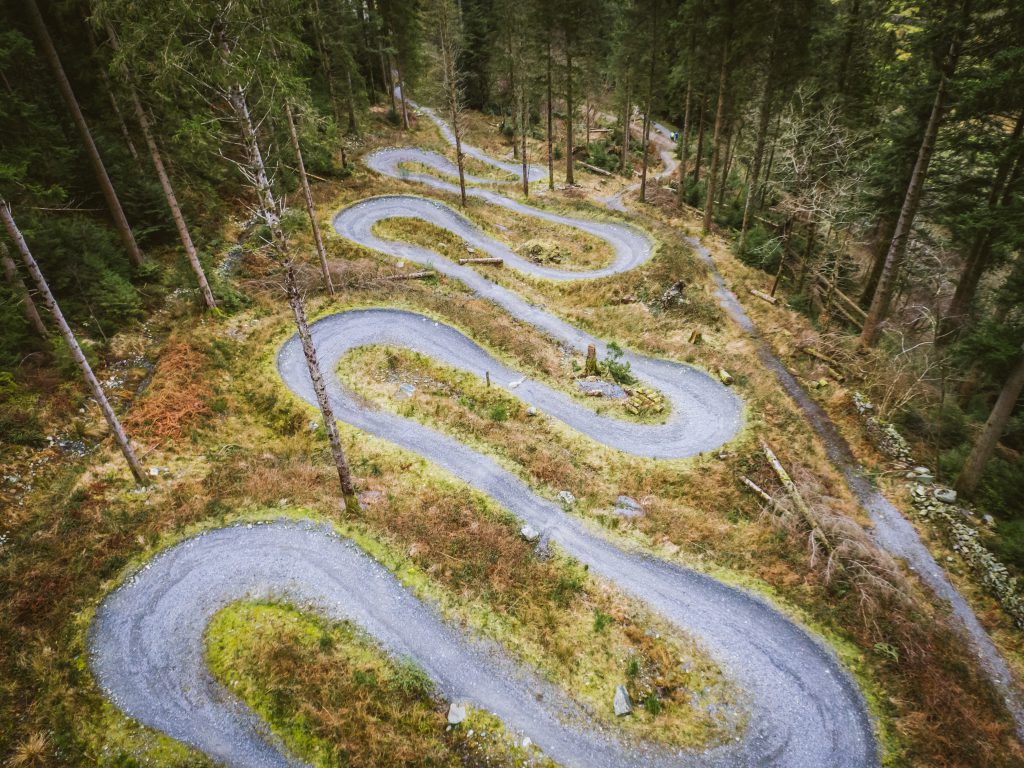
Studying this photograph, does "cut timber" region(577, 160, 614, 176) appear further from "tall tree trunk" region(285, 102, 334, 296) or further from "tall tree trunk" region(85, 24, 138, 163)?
"tall tree trunk" region(85, 24, 138, 163)

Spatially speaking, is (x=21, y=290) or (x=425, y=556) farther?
(x=21, y=290)

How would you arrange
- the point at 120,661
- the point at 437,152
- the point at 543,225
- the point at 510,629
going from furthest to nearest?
1. the point at 437,152
2. the point at 543,225
3. the point at 510,629
4. the point at 120,661

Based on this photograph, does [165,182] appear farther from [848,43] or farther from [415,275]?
[848,43]

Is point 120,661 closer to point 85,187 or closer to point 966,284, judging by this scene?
point 85,187

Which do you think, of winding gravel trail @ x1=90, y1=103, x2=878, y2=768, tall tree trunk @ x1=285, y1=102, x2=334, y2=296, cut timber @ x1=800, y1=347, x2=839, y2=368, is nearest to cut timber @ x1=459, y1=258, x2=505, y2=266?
tall tree trunk @ x1=285, y1=102, x2=334, y2=296

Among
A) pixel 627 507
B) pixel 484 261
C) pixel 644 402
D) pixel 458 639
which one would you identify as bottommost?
pixel 627 507

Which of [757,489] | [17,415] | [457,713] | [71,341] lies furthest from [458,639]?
[17,415]

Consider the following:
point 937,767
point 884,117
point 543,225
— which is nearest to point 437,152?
point 543,225

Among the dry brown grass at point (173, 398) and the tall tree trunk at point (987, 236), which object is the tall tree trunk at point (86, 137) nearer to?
the dry brown grass at point (173, 398)
